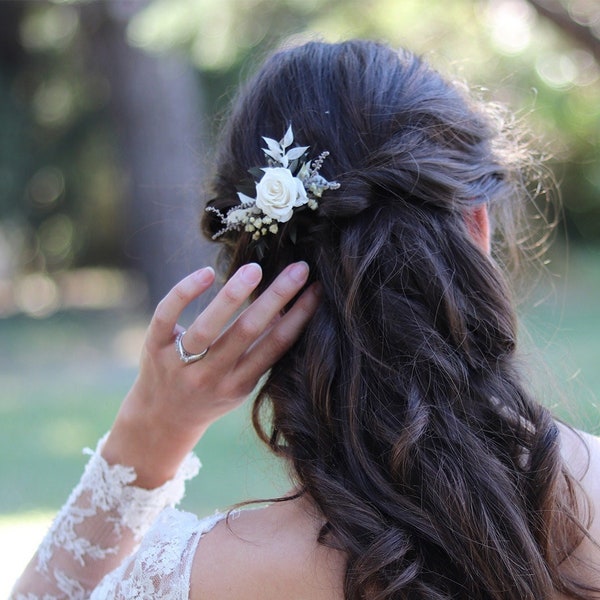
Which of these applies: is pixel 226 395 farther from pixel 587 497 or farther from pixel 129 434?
pixel 587 497

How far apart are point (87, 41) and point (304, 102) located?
1039 centimetres

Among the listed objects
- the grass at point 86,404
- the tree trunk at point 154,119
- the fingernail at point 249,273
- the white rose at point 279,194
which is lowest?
the grass at point 86,404

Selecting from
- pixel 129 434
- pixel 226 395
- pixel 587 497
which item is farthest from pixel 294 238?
pixel 587 497

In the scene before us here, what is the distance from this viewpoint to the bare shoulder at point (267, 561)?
1.24 m

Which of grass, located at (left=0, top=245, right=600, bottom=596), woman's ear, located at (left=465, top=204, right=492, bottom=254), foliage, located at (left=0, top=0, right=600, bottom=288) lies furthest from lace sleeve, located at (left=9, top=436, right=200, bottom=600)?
foliage, located at (left=0, top=0, right=600, bottom=288)

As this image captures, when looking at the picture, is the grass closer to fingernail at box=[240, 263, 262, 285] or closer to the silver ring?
the silver ring

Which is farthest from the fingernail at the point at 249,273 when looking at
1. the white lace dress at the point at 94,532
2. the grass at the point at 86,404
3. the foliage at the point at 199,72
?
the foliage at the point at 199,72

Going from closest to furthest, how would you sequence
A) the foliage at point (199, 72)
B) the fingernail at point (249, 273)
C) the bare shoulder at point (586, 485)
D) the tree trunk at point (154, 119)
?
the bare shoulder at point (586, 485)
the fingernail at point (249, 273)
the foliage at point (199, 72)
the tree trunk at point (154, 119)

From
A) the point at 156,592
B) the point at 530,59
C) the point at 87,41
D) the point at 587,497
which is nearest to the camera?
the point at 156,592

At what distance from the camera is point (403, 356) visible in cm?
144

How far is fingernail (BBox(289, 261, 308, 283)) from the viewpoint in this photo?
4.93ft

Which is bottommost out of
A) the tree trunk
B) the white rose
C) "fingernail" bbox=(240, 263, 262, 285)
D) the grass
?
the grass

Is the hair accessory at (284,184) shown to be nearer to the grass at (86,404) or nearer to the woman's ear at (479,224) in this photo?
the woman's ear at (479,224)

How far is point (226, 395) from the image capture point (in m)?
1.64
